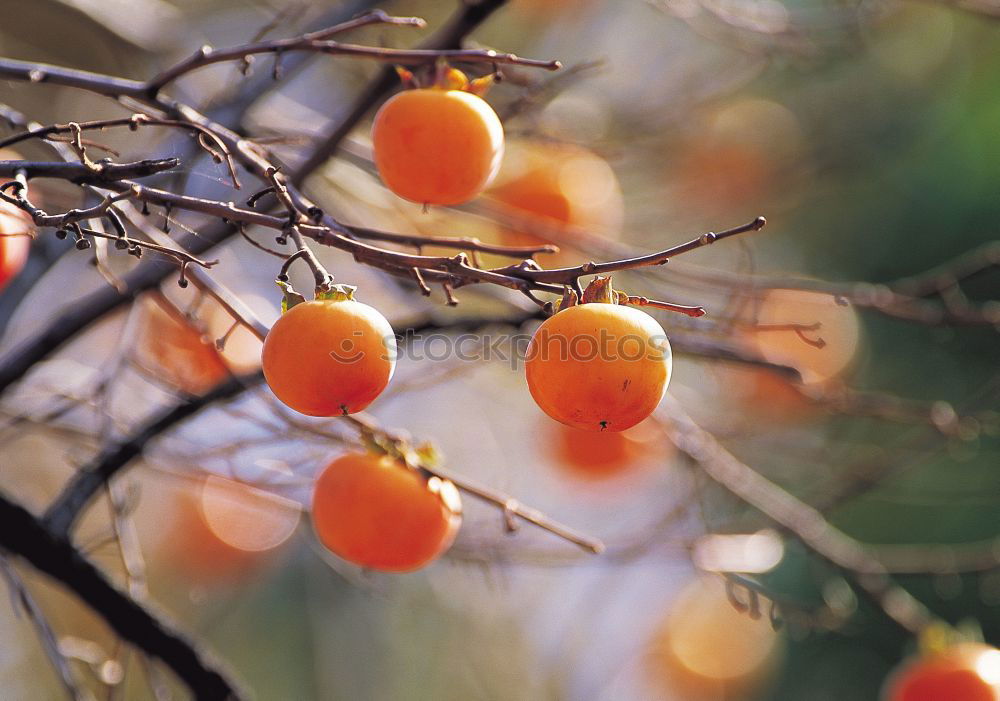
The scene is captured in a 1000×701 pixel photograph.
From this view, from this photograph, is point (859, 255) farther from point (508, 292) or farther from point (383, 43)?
point (383, 43)

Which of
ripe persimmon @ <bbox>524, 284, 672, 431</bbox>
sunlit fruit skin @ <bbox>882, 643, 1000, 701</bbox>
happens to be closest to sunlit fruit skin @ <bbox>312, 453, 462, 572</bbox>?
ripe persimmon @ <bbox>524, 284, 672, 431</bbox>

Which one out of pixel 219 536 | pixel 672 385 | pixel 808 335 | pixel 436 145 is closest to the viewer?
pixel 436 145

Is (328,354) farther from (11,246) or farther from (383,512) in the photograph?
(11,246)

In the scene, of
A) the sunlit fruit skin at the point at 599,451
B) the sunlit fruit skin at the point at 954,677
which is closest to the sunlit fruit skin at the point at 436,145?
the sunlit fruit skin at the point at 599,451

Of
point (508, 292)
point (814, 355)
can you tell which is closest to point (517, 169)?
point (508, 292)

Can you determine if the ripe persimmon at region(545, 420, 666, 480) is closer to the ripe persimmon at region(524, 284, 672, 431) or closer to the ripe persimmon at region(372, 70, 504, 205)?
the ripe persimmon at region(372, 70, 504, 205)

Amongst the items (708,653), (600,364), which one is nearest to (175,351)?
(600,364)

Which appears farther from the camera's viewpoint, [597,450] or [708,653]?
[708,653]
